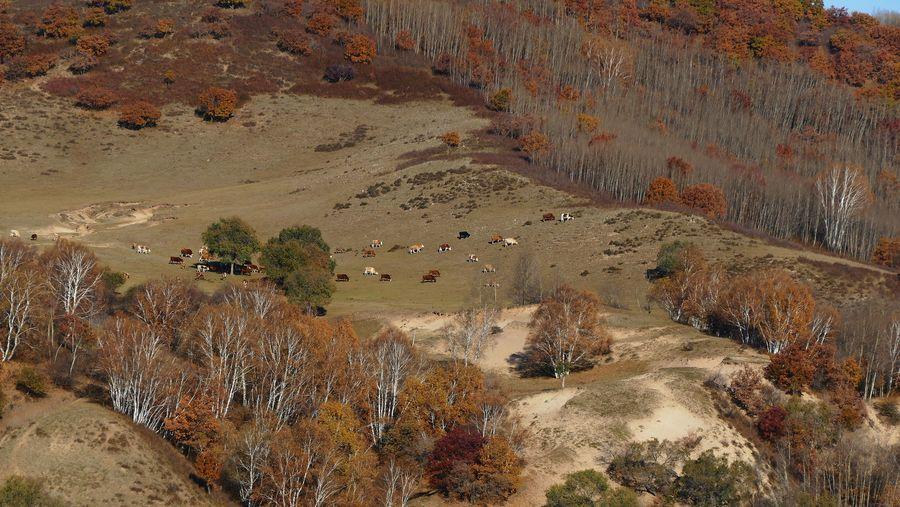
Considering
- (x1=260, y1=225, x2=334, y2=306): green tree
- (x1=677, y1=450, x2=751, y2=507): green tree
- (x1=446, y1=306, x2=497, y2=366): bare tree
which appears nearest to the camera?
(x1=677, y1=450, x2=751, y2=507): green tree

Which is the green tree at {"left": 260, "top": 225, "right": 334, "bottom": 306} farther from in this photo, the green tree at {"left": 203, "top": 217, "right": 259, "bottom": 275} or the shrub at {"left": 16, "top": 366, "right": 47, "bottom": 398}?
the shrub at {"left": 16, "top": 366, "right": 47, "bottom": 398}

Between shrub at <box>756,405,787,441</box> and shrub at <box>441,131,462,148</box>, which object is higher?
shrub at <box>441,131,462,148</box>

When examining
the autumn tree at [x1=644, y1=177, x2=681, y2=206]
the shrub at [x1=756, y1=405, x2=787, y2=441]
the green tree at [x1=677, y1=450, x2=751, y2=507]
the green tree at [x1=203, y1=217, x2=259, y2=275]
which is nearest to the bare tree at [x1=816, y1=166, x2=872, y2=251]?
the autumn tree at [x1=644, y1=177, x2=681, y2=206]

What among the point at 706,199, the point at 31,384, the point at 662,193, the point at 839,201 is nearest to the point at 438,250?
the point at 662,193

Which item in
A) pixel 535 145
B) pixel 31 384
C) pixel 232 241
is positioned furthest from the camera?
pixel 535 145

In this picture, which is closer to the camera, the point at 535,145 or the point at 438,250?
the point at 438,250

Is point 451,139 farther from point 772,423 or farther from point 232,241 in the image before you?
point 772,423

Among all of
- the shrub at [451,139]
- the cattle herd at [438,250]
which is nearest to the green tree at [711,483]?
the cattle herd at [438,250]
